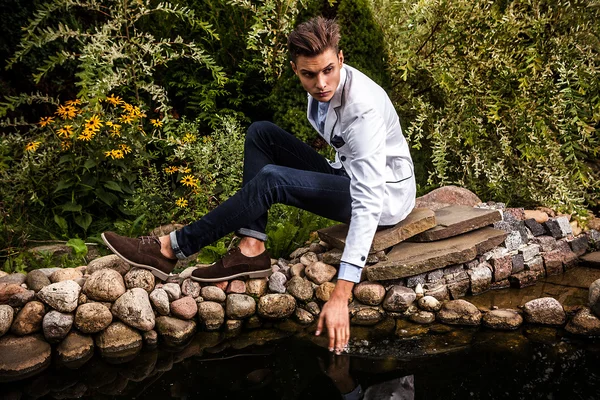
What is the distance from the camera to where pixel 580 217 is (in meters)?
3.81

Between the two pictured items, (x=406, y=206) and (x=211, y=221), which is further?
(x=406, y=206)

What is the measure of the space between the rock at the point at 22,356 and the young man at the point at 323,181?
22.6 inches

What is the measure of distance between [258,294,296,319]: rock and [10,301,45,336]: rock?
1.10 metres

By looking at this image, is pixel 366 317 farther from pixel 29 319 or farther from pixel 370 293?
pixel 29 319

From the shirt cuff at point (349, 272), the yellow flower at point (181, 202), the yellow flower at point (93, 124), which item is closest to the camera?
the shirt cuff at point (349, 272)

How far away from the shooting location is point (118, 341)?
8.94ft

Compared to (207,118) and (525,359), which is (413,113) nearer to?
(207,118)

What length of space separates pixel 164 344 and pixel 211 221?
2.21 feet

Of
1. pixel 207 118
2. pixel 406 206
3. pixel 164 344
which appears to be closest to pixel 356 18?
pixel 207 118

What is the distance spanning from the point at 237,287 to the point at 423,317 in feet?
3.34

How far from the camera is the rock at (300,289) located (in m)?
3.03

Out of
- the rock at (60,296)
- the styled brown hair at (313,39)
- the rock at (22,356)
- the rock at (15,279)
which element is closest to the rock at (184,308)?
the rock at (60,296)

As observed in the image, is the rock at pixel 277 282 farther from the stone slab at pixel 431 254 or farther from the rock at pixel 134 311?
the rock at pixel 134 311

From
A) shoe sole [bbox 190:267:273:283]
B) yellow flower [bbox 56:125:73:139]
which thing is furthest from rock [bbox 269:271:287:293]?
yellow flower [bbox 56:125:73:139]
